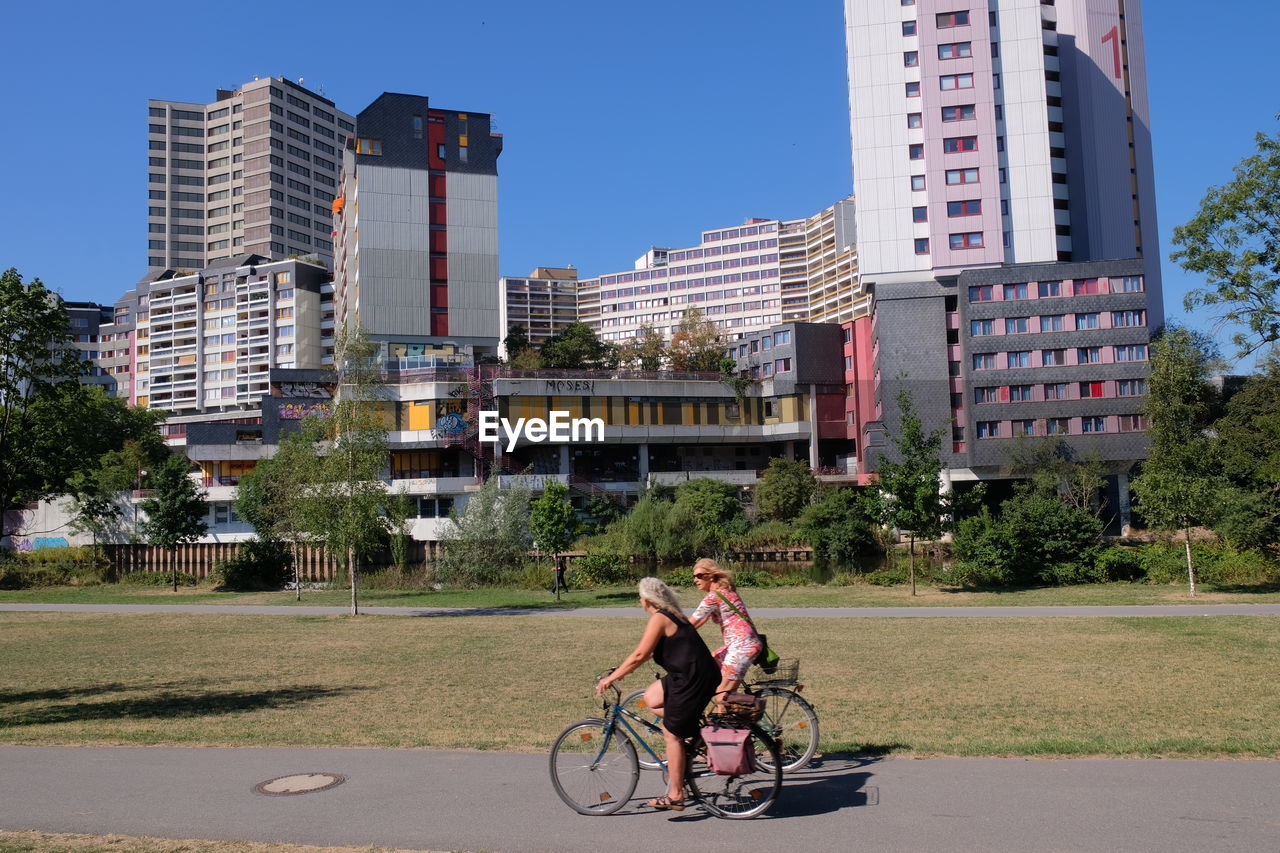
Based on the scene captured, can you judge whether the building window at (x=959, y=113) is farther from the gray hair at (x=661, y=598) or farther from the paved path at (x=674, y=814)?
the gray hair at (x=661, y=598)

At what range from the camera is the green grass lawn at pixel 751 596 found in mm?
28359

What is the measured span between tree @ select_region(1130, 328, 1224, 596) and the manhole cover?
1047 inches

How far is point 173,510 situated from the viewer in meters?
45.2

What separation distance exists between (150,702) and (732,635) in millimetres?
9812

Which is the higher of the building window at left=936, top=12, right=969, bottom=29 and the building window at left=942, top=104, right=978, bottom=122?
the building window at left=936, top=12, right=969, bottom=29

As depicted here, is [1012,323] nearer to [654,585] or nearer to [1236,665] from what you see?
[1236,665]

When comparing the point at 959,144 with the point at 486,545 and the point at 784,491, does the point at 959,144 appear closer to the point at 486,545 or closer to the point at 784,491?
the point at 784,491

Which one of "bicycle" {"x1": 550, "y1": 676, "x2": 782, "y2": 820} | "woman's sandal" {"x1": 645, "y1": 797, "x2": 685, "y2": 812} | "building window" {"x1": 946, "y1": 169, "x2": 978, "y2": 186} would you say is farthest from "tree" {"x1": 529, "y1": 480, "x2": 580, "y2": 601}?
"building window" {"x1": 946, "y1": 169, "x2": 978, "y2": 186}

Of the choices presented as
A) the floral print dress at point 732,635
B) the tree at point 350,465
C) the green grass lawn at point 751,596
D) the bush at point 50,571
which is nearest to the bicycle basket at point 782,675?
the floral print dress at point 732,635

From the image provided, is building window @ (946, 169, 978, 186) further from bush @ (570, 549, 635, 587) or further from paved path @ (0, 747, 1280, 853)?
paved path @ (0, 747, 1280, 853)

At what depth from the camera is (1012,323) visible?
67375 millimetres

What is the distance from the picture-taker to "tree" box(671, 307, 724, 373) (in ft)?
295

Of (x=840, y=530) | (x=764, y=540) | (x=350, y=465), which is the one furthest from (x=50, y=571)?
(x=840, y=530)

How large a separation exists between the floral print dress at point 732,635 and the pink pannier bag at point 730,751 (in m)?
0.79
